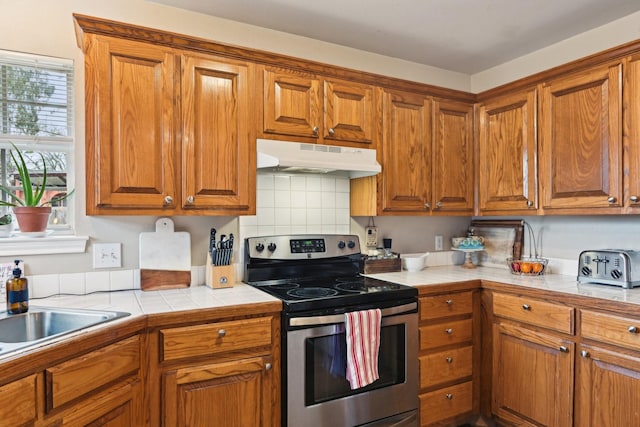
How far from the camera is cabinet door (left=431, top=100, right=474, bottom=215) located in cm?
273

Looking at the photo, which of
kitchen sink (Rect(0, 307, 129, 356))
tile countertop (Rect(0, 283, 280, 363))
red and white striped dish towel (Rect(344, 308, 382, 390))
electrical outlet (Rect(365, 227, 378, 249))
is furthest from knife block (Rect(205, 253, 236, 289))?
electrical outlet (Rect(365, 227, 378, 249))

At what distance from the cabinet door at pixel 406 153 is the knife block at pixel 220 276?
40.0 inches

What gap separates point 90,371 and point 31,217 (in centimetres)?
90

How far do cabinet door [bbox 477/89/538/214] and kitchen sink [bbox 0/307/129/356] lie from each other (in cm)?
233

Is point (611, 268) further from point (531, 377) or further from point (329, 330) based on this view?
point (329, 330)

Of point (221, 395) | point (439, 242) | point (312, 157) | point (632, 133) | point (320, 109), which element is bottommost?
point (221, 395)

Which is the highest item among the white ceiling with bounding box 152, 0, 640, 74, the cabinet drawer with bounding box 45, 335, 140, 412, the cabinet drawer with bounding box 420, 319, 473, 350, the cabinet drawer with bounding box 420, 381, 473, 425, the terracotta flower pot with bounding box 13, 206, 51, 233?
the white ceiling with bounding box 152, 0, 640, 74

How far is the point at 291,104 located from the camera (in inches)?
87.8

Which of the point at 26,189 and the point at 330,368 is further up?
the point at 26,189

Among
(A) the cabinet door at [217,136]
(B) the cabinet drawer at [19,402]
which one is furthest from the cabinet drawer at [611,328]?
(B) the cabinet drawer at [19,402]

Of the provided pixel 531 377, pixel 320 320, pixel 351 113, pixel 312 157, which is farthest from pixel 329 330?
pixel 351 113

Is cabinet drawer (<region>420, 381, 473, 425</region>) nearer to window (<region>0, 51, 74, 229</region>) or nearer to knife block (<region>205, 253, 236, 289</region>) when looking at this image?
knife block (<region>205, 253, 236, 289</region>)

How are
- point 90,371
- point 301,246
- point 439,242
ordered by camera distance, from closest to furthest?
point 90,371
point 301,246
point 439,242

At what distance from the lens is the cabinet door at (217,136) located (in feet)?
6.48
